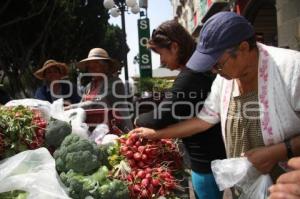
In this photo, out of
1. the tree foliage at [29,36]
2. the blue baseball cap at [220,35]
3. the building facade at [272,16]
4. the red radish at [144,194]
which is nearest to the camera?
the blue baseball cap at [220,35]

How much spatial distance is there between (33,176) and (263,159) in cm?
110

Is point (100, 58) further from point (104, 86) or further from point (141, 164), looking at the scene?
point (141, 164)

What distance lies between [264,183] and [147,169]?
26.3 inches

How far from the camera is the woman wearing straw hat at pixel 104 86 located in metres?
4.60

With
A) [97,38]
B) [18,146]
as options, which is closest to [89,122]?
[18,146]

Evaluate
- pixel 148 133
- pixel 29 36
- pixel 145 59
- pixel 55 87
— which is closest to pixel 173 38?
pixel 148 133

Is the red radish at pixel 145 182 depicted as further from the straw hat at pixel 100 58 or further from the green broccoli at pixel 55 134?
the straw hat at pixel 100 58

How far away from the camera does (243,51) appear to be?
7.30 ft

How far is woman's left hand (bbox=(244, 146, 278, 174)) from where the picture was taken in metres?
2.18

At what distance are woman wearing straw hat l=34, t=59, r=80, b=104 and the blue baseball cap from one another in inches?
143

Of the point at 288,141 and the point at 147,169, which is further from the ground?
the point at 288,141

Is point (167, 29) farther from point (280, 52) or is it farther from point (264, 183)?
point (264, 183)

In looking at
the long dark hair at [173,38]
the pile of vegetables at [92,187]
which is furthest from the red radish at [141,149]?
the long dark hair at [173,38]

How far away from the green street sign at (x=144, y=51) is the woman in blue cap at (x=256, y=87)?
11.8 meters
